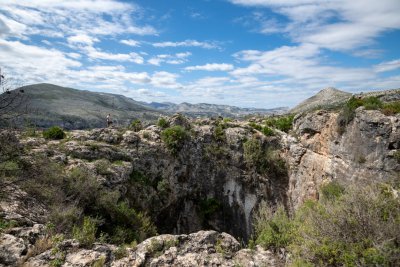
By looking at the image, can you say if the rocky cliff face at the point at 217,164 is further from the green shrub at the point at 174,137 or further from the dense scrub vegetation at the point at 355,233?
the dense scrub vegetation at the point at 355,233

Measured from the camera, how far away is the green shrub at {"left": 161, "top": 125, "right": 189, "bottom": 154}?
25.4 meters

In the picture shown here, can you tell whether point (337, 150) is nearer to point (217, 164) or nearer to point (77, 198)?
point (217, 164)

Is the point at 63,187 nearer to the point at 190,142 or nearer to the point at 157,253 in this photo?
the point at 157,253

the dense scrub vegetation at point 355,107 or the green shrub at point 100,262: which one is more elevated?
the dense scrub vegetation at point 355,107

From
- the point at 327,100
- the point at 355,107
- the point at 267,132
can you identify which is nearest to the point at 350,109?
the point at 355,107

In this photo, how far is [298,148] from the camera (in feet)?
84.8

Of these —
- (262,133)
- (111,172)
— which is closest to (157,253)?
(111,172)

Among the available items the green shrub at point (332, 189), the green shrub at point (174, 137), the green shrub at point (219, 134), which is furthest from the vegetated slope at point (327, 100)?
the green shrub at point (174, 137)

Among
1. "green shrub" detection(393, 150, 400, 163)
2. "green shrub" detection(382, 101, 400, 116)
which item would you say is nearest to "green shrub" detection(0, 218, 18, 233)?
"green shrub" detection(393, 150, 400, 163)

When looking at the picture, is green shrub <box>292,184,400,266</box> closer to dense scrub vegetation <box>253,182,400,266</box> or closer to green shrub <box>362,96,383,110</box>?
dense scrub vegetation <box>253,182,400,266</box>

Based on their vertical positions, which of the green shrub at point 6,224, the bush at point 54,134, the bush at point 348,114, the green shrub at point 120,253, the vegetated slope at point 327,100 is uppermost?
the vegetated slope at point 327,100

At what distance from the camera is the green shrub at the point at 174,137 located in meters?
25.4

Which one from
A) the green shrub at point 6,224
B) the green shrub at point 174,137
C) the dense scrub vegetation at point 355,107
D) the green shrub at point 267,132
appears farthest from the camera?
Result: the green shrub at point 267,132

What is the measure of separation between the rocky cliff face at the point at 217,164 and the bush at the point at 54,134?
2.28ft
